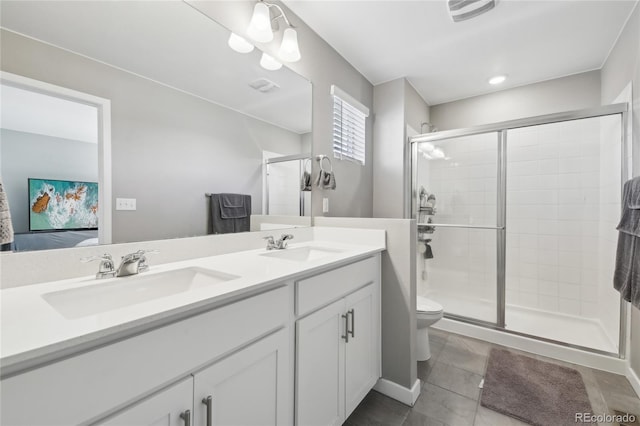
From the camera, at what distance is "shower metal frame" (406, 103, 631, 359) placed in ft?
6.25

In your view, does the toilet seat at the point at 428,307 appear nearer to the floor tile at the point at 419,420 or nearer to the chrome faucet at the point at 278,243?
the floor tile at the point at 419,420

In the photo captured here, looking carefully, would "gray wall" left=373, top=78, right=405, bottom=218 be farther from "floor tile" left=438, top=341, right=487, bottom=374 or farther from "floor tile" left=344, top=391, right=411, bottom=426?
"floor tile" left=344, top=391, right=411, bottom=426

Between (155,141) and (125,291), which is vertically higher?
(155,141)

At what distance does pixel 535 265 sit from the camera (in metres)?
2.74

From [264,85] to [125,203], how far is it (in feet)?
3.38

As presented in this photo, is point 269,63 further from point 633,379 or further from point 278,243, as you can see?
point 633,379

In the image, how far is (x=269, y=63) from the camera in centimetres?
166

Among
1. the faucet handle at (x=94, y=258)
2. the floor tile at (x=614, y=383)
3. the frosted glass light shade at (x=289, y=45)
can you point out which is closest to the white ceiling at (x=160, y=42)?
the frosted glass light shade at (x=289, y=45)

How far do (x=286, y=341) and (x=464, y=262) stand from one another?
2.46 m

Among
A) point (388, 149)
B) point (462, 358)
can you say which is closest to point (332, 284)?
point (462, 358)

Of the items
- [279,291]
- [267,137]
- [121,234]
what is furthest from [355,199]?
[121,234]

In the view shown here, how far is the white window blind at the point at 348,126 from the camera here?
2.24 m

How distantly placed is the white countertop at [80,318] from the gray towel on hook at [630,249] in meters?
1.77

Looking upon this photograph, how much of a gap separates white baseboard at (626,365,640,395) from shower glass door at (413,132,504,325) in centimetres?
81
